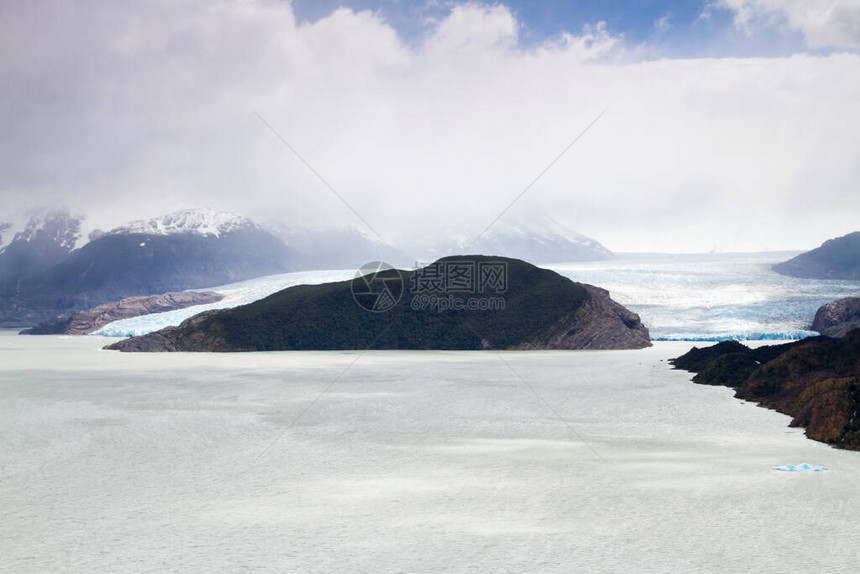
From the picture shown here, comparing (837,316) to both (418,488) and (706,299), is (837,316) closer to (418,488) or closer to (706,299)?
(706,299)

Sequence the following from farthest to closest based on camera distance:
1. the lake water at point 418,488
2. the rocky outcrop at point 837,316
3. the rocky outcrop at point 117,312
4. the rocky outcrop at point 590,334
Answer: the rocky outcrop at point 117,312
the rocky outcrop at point 837,316
the rocky outcrop at point 590,334
the lake water at point 418,488

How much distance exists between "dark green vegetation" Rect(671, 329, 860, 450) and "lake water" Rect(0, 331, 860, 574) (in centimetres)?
64

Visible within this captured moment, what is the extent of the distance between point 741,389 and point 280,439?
1465 cm

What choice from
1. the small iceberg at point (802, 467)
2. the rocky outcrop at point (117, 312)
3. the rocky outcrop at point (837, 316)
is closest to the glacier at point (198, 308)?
the rocky outcrop at point (117, 312)

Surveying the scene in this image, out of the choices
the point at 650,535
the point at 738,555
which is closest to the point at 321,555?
the point at 650,535

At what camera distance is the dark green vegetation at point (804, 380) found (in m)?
12.6

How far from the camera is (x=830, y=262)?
94.6 m

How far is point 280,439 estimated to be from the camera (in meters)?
12.7

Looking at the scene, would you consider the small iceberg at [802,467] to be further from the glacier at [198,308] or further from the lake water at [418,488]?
the glacier at [198,308]

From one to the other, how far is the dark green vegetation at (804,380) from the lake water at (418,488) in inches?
25.1

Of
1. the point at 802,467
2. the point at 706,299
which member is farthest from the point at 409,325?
the point at 802,467

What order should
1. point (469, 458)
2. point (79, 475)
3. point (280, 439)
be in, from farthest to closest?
1. point (280, 439)
2. point (469, 458)
3. point (79, 475)

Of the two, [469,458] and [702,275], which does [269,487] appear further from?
[702,275]

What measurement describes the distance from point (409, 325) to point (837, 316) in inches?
1371
